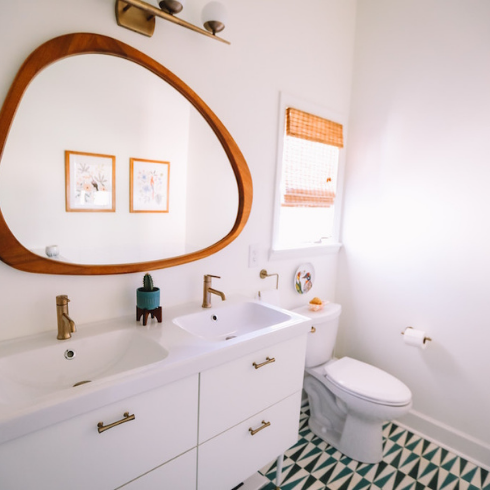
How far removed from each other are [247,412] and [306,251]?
1.12 m

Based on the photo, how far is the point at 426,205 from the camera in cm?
199

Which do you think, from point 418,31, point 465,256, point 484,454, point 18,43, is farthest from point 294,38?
point 484,454

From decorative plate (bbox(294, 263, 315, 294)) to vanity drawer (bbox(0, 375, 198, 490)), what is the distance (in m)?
1.17

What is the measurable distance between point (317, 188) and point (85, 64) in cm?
152

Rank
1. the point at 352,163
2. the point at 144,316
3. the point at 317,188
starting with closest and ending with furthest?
the point at 144,316
the point at 317,188
the point at 352,163

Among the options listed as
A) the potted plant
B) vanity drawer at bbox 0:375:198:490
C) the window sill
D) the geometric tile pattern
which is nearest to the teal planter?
the potted plant

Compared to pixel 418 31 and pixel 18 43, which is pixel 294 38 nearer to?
pixel 418 31

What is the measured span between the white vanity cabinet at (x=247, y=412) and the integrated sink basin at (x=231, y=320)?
0.63 ft

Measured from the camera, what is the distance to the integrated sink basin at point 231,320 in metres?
1.48

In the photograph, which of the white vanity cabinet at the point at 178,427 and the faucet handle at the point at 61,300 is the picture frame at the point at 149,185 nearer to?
the faucet handle at the point at 61,300

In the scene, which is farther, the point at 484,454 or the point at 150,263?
the point at 484,454

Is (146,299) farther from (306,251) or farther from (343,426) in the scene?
(343,426)

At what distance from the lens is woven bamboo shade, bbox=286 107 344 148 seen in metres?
1.92

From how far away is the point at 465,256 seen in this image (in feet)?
6.09
